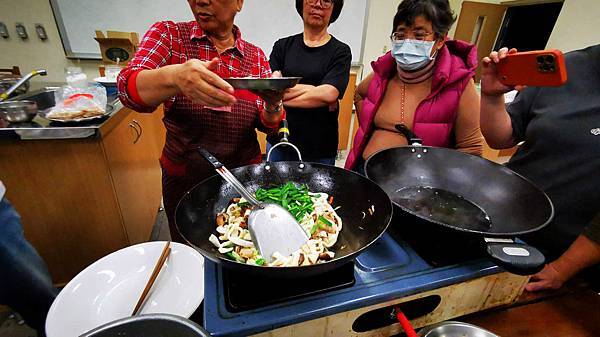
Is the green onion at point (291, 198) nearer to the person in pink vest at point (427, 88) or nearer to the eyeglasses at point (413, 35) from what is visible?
the person in pink vest at point (427, 88)

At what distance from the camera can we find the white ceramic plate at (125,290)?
88cm

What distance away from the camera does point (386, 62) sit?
4.67ft

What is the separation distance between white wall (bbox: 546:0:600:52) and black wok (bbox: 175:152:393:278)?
3.86m

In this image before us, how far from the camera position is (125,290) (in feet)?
3.20

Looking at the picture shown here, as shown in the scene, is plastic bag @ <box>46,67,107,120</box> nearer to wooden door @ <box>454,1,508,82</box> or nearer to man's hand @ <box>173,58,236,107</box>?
man's hand @ <box>173,58,236,107</box>

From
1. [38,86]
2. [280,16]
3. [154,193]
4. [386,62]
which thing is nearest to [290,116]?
[386,62]

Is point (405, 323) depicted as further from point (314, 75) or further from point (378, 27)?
point (378, 27)

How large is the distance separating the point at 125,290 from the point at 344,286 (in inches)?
33.8

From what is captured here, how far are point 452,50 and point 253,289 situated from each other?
1428mm

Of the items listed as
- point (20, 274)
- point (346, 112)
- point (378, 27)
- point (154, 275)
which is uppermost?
point (378, 27)

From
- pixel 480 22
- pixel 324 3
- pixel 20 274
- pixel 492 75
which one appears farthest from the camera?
pixel 480 22

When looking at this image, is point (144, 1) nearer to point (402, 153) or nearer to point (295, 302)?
point (402, 153)

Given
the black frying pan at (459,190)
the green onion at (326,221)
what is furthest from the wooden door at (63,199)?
the black frying pan at (459,190)

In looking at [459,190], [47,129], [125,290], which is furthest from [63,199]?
[459,190]
